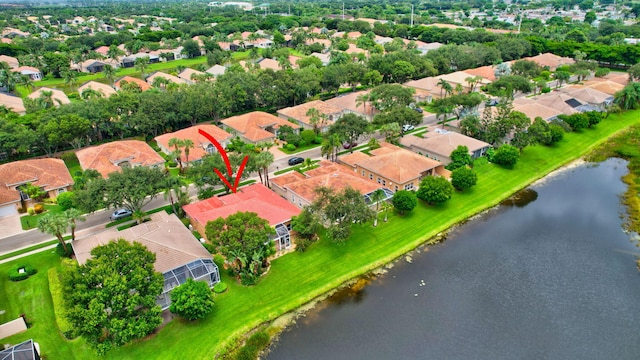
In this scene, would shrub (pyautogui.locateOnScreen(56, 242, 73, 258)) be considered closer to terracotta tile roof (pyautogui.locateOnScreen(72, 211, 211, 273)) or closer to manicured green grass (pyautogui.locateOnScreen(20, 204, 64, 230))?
terracotta tile roof (pyautogui.locateOnScreen(72, 211, 211, 273))

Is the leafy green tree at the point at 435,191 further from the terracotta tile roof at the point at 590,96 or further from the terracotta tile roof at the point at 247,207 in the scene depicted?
the terracotta tile roof at the point at 590,96

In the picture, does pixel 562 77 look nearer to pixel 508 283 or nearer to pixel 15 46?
pixel 508 283

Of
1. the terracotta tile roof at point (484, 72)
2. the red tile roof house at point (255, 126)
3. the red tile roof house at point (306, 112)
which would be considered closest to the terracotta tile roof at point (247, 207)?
the red tile roof house at point (255, 126)

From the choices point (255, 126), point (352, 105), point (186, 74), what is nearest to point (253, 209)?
point (255, 126)

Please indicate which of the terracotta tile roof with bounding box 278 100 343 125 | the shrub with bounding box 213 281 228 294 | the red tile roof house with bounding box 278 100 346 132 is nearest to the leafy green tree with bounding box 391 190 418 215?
the shrub with bounding box 213 281 228 294

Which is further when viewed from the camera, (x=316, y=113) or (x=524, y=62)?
(x=524, y=62)

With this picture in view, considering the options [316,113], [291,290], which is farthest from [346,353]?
[316,113]

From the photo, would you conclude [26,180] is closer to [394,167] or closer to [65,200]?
[65,200]
